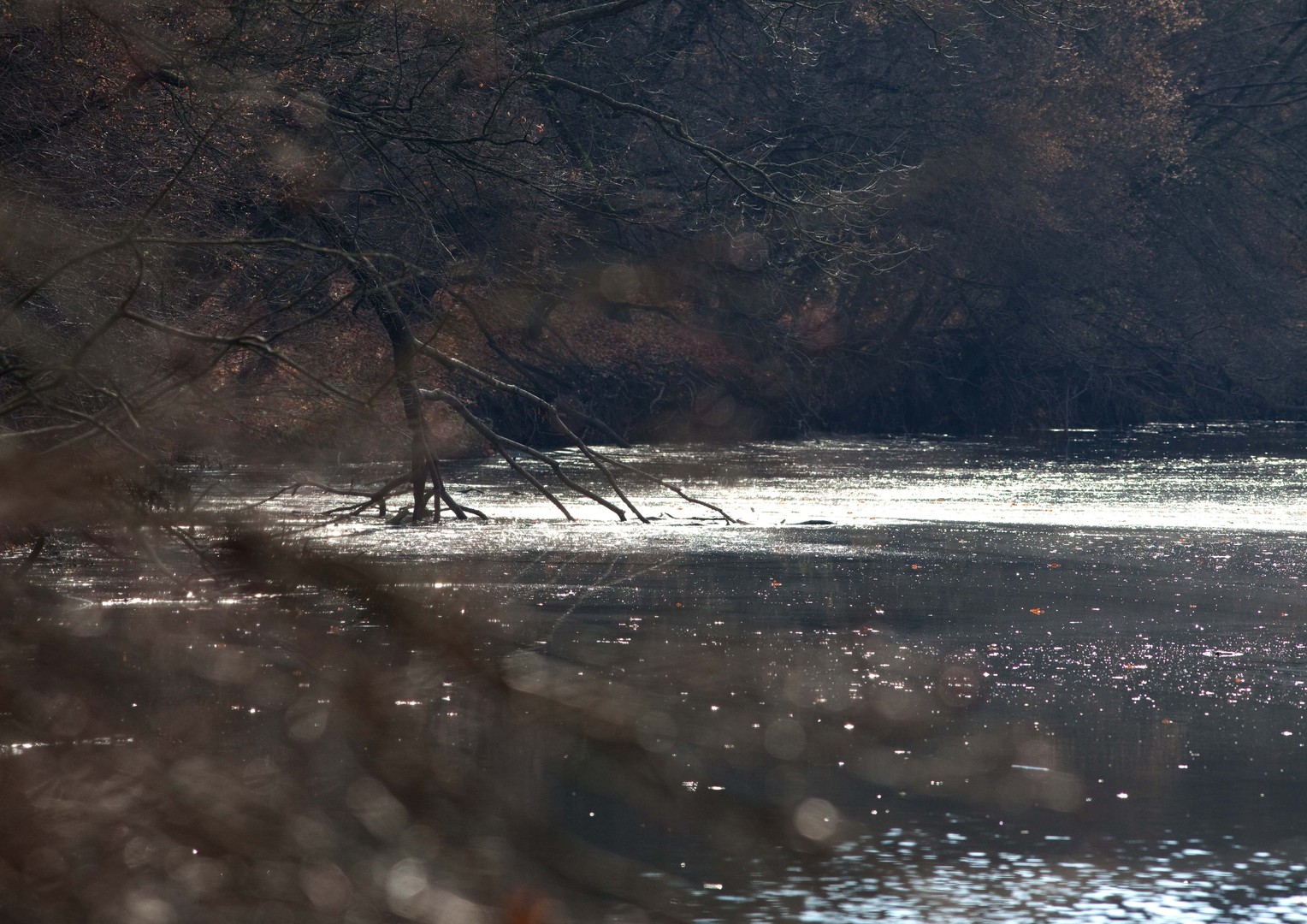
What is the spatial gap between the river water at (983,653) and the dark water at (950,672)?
0.05 feet

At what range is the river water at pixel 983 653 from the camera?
15.8 feet

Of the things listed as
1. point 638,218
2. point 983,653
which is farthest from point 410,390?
point 638,218

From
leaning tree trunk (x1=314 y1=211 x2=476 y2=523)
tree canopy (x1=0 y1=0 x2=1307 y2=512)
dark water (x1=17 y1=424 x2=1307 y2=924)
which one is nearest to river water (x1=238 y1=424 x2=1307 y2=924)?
dark water (x1=17 y1=424 x2=1307 y2=924)

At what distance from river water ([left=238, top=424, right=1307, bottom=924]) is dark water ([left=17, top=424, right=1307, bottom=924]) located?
0.02m

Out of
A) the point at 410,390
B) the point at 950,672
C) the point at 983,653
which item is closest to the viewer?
the point at 950,672

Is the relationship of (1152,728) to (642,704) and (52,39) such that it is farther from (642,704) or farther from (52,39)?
(52,39)

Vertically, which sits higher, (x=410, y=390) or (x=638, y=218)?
(x=638, y=218)

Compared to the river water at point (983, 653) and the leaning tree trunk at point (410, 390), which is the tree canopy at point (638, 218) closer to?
the leaning tree trunk at point (410, 390)

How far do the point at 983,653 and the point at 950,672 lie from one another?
1.76ft

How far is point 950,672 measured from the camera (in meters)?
7.47

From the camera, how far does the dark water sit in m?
4.83

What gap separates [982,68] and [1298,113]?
29.9 feet

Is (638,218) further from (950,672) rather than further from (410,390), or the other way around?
(950,672)

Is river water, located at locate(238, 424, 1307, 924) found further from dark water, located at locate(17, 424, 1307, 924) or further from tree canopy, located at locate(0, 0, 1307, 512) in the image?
tree canopy, located at locate(0, 0, 1307, 512)
